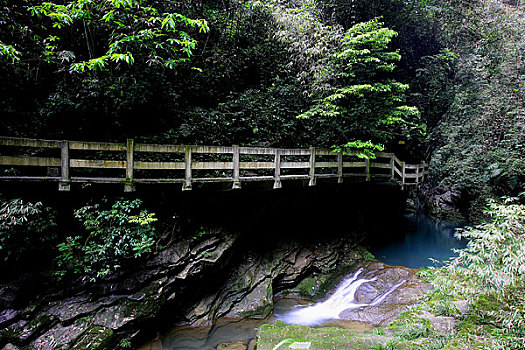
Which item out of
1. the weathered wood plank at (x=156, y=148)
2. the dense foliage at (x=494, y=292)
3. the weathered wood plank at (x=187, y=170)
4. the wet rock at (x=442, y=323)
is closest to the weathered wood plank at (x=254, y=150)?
the weathered wood plank at (x=187, y=170)

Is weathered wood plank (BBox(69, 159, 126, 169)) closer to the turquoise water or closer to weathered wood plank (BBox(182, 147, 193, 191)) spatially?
weathered wood plank (BBox(182, 147, 193, 191))

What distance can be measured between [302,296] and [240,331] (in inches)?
109

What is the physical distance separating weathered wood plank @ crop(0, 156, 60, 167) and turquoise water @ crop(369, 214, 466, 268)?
12.3 metres

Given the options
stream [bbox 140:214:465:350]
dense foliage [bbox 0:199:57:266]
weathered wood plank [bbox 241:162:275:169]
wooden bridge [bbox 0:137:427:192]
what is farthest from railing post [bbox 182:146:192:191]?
stream [bbox 140:214:465:350]

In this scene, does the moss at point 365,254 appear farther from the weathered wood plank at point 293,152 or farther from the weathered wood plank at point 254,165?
the weathered wood plank at point 254,165

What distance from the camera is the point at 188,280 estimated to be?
7141mm

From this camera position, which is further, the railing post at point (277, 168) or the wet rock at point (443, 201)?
the wet rock at point (443, 201)

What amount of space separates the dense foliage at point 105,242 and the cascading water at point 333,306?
178 inches

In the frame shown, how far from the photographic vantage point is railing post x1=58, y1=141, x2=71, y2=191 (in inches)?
222

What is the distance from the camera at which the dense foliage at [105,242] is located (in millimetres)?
6070

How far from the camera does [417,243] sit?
1470cm

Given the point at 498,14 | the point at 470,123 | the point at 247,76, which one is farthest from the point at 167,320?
the point at 498,14

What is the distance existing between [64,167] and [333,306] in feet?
27.2

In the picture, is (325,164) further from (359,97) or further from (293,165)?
(359,97)
